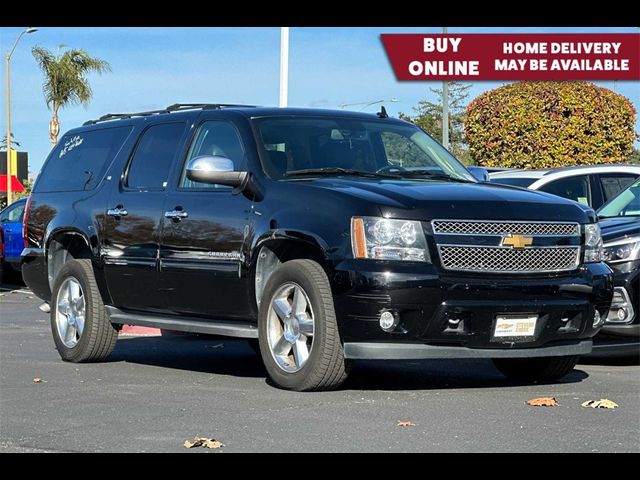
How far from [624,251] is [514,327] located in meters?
2.01

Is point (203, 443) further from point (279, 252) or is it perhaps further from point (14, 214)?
point (14, 214)

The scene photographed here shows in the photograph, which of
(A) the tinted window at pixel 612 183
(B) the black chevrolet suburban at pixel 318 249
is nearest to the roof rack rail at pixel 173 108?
(B) the black chevrolet suburban at pixel 318 249

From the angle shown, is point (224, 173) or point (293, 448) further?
point (224, 173)

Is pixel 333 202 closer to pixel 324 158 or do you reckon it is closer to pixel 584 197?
pixel 324 158

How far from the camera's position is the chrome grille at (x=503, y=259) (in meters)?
8.48

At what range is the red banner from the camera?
26.0 meters

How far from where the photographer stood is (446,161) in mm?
10367

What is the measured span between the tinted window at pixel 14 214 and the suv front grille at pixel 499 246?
1748 cm

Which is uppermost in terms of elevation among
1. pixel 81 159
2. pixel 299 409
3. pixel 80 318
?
pixel 81 159

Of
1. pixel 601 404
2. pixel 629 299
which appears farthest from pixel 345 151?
pixel 601 404

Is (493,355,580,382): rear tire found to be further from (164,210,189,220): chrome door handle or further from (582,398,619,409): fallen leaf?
(164,210,189,220): chrome door handle

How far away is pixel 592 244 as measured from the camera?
9195 millimetres
